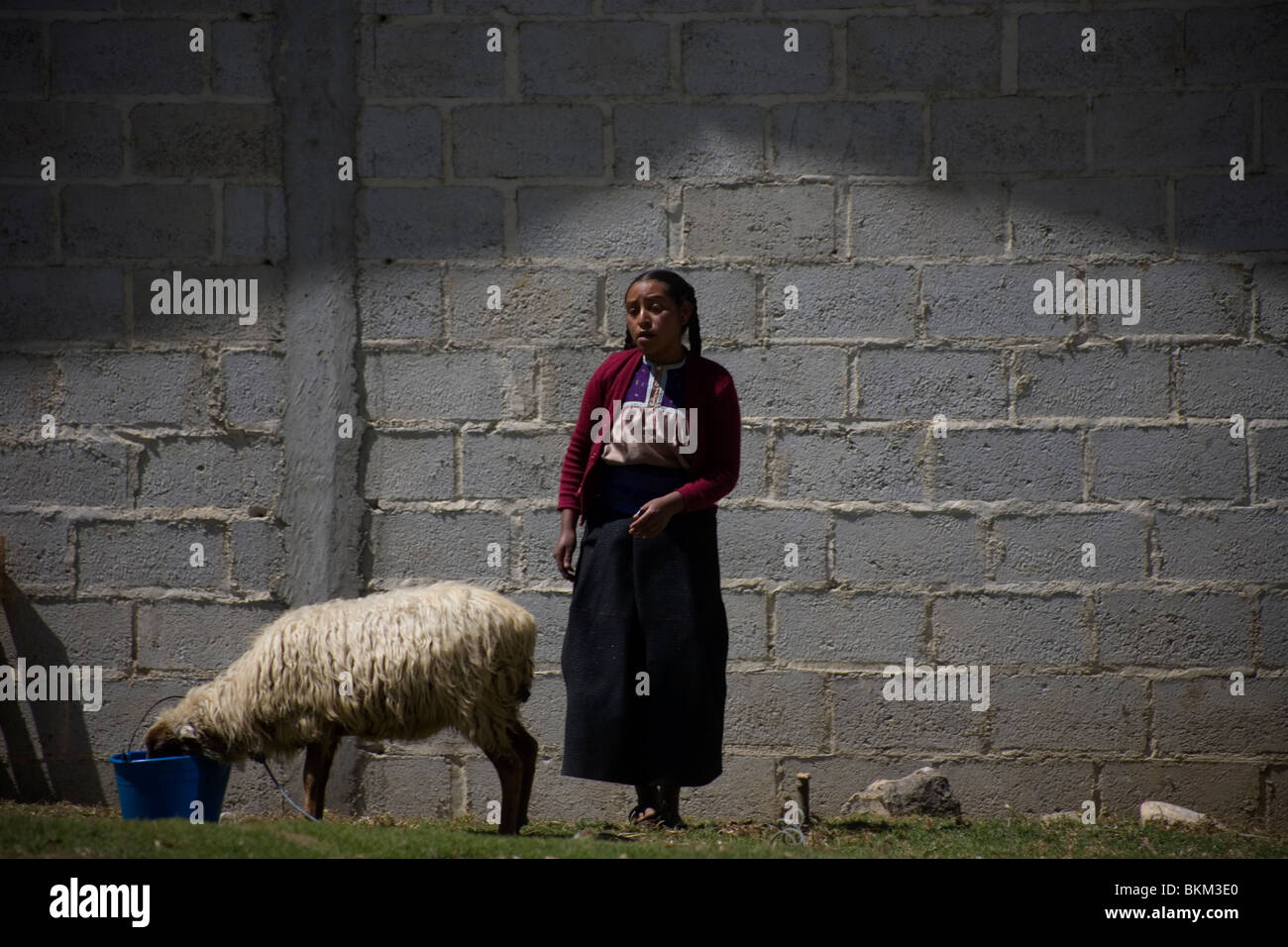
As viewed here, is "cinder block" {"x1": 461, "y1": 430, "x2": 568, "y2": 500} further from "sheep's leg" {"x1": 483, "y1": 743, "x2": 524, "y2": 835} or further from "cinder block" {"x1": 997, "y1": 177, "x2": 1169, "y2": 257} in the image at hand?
"cinder block" {"x1": 997, "y1": 177, "x2": 1169, "y2": 257}

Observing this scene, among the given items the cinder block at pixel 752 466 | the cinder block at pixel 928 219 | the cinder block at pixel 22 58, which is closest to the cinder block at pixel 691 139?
the cinder block at pixel 928 219

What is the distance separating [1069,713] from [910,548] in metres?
0.91

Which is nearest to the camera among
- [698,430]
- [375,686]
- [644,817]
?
[375,686]

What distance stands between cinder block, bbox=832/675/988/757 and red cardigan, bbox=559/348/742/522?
49.8 inches

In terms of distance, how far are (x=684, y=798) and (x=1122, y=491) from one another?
84.6 inches

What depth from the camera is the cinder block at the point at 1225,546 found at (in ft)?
16.9

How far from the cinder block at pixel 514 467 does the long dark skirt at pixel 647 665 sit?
928 mm

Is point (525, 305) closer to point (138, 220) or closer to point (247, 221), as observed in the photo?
point (247, 221)

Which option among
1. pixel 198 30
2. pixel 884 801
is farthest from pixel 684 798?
pixel 198 30

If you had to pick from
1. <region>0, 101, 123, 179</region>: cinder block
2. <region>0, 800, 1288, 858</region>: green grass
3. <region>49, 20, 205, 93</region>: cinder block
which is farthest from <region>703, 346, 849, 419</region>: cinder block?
<region>0, 101, 123, 179</region>: cinder block

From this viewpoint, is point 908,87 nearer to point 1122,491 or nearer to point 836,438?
point 836,438

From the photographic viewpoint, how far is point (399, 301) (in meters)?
5.42

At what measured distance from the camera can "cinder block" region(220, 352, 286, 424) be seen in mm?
5415

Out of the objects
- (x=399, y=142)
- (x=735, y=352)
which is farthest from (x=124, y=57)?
(x=735, y=352)
